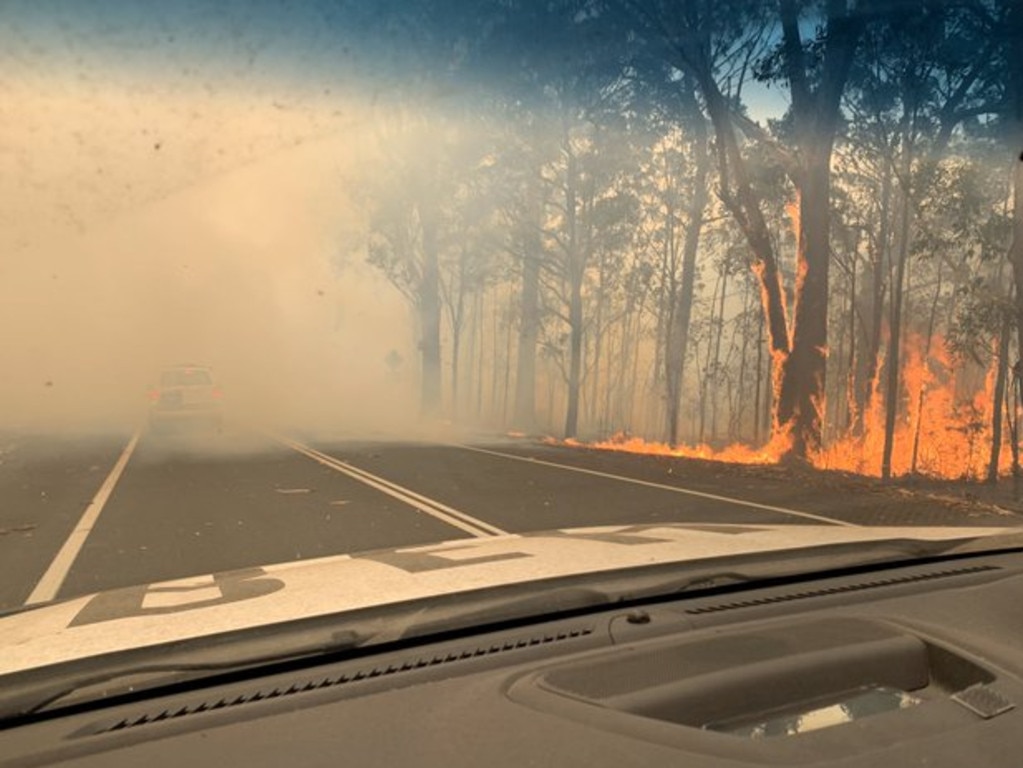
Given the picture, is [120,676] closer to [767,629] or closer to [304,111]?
[767,629]

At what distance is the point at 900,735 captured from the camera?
1955 millimetres

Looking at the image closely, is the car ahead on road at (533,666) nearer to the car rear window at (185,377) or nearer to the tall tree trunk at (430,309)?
the car rear window at (185,377)

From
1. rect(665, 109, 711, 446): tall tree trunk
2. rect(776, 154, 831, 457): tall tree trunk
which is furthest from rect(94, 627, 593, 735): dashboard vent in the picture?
rect(665, 109, 711, 446): tall tree trunk

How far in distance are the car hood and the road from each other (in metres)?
3.32

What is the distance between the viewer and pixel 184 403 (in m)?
23.2

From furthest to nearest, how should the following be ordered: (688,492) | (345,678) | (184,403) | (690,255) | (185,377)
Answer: (690,255) < (185,377) < (184,403) < (688,492) < (345,678)

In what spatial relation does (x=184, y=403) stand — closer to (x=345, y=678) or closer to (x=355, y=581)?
(x=355, y=581)

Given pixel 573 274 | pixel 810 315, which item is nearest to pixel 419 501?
pixel 810 315

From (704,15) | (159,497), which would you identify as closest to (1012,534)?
(159,497)

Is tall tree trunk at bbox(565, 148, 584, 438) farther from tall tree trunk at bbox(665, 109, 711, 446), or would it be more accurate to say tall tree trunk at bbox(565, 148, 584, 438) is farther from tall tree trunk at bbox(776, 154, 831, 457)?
tall tree trunk at bbox(776, 154, 831, 457)

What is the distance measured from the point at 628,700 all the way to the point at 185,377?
23.4 metres

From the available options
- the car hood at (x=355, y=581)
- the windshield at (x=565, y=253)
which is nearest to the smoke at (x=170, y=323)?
the windshield at (x=565, y=253)

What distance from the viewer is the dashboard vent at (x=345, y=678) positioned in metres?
2.10

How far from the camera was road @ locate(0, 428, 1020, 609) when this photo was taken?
730 cm
